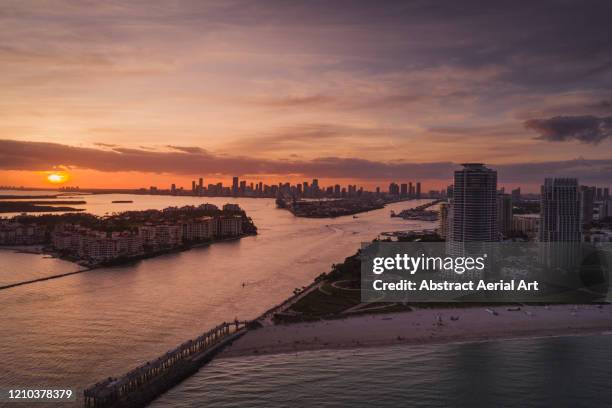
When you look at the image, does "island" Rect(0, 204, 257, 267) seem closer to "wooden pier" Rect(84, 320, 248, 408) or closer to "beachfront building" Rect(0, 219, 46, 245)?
"beachfront building" Rect(0, 219, 46, 245)

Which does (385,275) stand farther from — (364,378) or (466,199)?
(364,378)

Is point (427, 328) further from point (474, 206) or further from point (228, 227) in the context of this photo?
point (228, 227)

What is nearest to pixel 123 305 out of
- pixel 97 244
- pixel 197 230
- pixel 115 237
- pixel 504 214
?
pixel 97 244

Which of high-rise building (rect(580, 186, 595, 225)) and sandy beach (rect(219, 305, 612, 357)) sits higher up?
high-rise building (rect(580, 186, 595, 225))

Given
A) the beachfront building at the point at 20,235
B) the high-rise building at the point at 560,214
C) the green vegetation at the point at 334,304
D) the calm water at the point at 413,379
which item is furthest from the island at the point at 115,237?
the high-rise building at the point at 560,214

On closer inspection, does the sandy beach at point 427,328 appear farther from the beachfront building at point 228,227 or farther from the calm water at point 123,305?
the beachfront building at point 228,227

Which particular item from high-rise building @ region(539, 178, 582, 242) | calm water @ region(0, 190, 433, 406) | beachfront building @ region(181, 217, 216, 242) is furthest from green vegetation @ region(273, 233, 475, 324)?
beachfront building @ region(181, 217, 216, 242)

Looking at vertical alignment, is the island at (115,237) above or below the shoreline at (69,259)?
above
